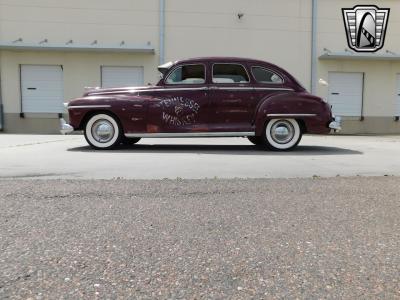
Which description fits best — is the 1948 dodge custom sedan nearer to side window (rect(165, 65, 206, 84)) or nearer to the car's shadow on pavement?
side window (rect(165, 65, 206, 84))

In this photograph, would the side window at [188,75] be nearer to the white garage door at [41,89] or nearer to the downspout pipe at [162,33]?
the downspout pipe at [162,33]

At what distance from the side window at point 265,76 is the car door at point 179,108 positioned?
1088 millimetres

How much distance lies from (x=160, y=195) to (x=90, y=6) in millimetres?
13685

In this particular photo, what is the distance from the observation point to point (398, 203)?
197 inches

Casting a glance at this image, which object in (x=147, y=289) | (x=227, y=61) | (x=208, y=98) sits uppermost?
(x=227, y=61)

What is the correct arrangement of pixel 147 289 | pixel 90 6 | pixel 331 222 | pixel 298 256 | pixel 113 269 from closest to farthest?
pixel 147 289
pixel 113 269
pixel 298 256
pixel 331 222
pixel 90 6

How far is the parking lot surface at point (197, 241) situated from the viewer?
2924mm

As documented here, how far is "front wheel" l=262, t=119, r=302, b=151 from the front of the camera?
963 cm

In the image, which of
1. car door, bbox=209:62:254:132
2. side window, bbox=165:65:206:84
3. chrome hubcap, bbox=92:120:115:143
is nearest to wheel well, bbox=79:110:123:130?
chrome hubcap, bbox=92:120:115:143

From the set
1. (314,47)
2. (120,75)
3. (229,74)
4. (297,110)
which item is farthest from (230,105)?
(314,47)

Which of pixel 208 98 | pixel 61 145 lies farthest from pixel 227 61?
pixel 61 145

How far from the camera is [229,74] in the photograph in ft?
31.8

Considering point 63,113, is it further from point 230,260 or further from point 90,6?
point 230,260

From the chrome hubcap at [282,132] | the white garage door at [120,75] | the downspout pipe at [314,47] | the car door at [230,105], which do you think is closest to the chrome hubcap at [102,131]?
the car door at [230,105]
